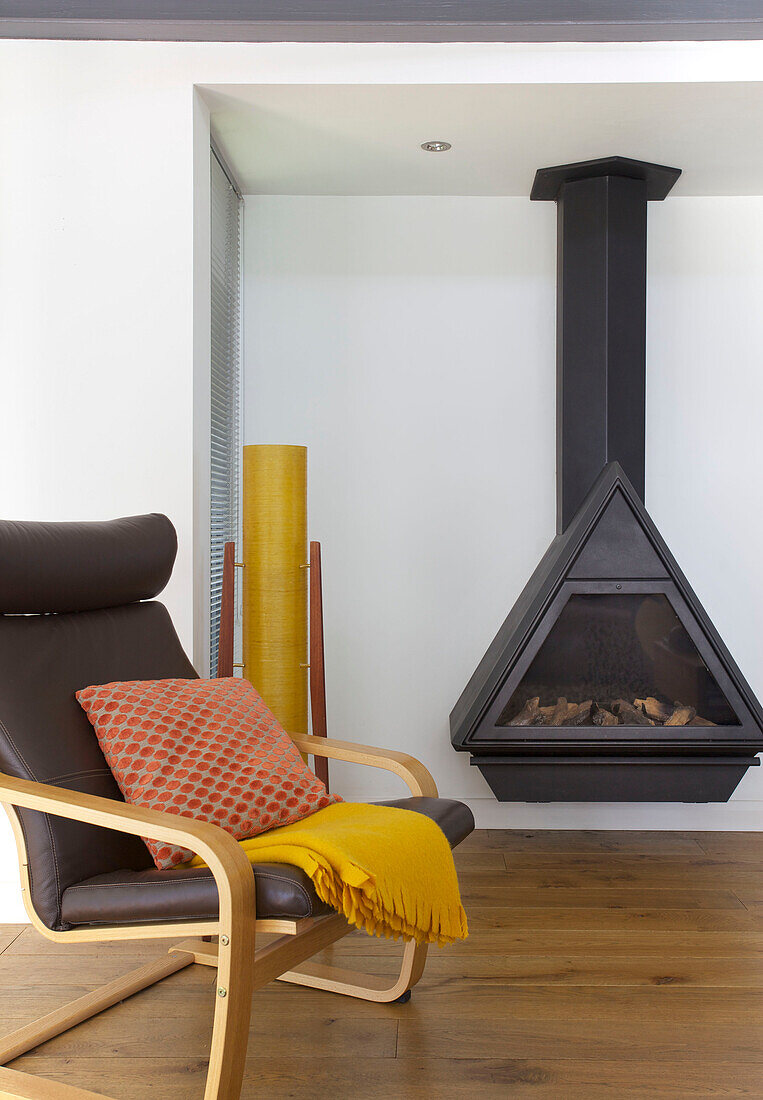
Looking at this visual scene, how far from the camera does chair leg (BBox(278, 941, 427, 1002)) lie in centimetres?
216

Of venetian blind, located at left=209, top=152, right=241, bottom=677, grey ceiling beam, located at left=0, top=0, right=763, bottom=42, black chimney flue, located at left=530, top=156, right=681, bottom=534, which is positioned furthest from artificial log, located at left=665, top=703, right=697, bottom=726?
grey ceiling beam, located at left=0, top=0, right=763, bottom=42

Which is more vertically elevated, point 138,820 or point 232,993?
point 138,820

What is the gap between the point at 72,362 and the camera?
277 cm

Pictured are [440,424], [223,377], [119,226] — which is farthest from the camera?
[440,424]

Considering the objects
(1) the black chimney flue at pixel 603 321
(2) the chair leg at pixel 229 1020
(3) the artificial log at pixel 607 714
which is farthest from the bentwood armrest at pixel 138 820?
(1) the black chimney flue at pixel 603 321

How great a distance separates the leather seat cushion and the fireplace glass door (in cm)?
155

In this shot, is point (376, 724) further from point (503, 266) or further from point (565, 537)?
point (503, 266)

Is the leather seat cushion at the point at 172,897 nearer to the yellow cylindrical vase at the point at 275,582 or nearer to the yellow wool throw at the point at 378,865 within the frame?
the yellow wool throw at the point at 378,865

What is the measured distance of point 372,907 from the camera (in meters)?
1.72

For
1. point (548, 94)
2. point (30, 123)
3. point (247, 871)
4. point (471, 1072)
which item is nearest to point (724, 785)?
point (471, 1072)

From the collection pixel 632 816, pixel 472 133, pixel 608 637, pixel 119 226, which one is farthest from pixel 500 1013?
pixel 472 133

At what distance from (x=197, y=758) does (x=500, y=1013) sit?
902mm

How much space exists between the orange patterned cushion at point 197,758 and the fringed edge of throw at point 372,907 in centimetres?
30

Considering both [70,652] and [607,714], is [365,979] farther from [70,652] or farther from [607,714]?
[607,714]
